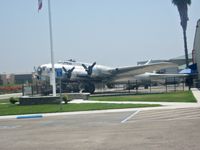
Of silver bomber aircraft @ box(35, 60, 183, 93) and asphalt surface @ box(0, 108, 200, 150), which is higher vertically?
silver bomber aircraft @ box(35, 60, 183, 93)

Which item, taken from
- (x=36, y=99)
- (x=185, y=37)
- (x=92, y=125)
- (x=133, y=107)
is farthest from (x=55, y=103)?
(x=185, y=37)

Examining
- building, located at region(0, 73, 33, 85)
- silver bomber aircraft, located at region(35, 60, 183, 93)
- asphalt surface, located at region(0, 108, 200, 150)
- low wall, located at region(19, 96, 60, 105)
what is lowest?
asphalt surface, located at region(0, 108, 200, 150)

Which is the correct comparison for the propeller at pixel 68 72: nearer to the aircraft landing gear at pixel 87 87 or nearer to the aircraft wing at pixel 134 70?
the aircraft landing gear at pixel 87 87

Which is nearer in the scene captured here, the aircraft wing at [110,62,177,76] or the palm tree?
the aircraft wing at [110,62,177,76]

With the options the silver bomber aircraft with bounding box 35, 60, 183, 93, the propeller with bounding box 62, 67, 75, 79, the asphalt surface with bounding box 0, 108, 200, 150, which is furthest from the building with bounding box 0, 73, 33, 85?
the asphalt surface with bounding box 0, 108, 200, 150

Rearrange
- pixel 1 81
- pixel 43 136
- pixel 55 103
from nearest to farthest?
pixel 43 136, pixel 55 103, pixel 1 81

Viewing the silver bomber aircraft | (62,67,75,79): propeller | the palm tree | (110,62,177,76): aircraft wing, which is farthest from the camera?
the palm tree

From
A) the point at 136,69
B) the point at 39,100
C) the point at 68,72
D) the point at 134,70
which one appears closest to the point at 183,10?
the point at 134,70

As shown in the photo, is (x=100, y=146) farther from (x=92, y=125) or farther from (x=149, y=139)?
(x=92, y=125)

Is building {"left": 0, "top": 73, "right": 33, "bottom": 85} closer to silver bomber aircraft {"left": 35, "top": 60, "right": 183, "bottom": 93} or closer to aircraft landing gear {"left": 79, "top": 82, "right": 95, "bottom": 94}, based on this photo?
aircraft landing gear {"left": 79, "top": 82, "right": 95, "bottom": 94}

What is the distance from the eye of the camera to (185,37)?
76688 millimetres

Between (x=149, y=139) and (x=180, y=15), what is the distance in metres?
67.8

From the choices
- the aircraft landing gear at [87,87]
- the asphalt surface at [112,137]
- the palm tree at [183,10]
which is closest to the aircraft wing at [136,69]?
the aircraft landing gear at [87,87]

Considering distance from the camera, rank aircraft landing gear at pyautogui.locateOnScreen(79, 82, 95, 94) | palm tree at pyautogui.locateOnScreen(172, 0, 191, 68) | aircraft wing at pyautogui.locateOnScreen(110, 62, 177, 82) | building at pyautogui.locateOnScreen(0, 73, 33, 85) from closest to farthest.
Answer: aircraft wing at pyautogui.locateOnScreen(110, 62, 177, 82) < aircraft landing gear at pyautogui.locateOnScreen(79, 82, 95, 94) < palm tree at pyautogui.locateOnScreen(172, 0, 191, 68) < building at pyautogui.locateOnScreen(0, 73, 33, 85)
